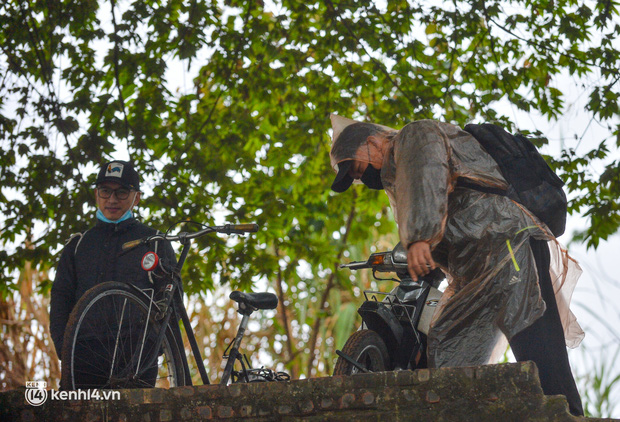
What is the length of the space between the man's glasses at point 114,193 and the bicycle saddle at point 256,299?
0.85 m

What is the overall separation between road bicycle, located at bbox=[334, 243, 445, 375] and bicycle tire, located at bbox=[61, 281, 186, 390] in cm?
A: 96

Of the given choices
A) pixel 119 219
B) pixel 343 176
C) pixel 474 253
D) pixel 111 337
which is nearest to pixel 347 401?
pixel 474 253

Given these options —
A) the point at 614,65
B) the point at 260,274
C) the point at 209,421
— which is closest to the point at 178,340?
the point at 209,421

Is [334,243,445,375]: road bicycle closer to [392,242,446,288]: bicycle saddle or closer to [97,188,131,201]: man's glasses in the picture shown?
[392,242,446,288]: bicycle saddle

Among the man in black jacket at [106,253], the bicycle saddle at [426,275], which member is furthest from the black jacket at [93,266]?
the bicycle saddle at [426,275]

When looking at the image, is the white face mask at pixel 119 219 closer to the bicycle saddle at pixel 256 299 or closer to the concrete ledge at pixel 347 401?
the bicycle saddle at pixel 256 299

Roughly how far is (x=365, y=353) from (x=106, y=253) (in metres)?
1.47

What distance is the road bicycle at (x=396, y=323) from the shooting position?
13.4ft

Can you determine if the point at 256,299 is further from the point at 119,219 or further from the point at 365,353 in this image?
the point at 119,219

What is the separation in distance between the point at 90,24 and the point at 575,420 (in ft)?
20.6

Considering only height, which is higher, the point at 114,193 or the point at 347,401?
the point at 114,193

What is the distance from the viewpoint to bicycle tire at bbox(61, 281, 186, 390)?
364 centimetres

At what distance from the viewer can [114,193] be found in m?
4.46

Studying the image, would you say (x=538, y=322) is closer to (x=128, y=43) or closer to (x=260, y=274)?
(x=260, y=274)
